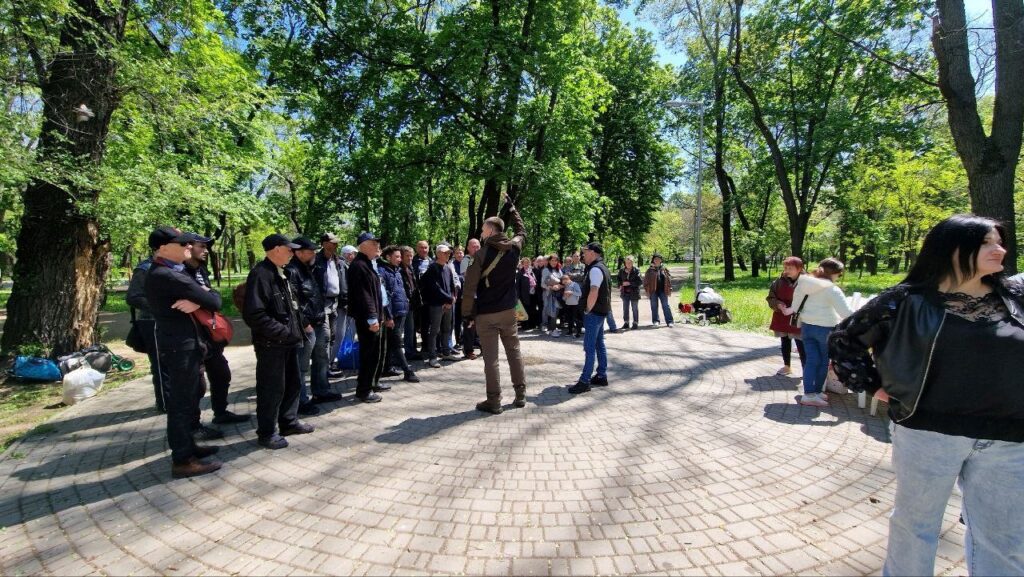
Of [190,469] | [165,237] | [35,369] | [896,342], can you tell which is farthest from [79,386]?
[896,342]

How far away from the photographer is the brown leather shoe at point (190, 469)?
364 centimetres

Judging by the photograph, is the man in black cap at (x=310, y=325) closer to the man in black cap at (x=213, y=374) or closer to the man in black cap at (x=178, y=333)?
the man in black cap at (x=213, y=374)

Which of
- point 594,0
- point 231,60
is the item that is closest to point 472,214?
point 594,0

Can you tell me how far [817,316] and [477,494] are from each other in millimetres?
4553

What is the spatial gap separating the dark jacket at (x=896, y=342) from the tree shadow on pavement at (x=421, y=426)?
3.63 meters

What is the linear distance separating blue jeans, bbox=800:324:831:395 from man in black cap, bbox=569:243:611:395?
241 centimetres

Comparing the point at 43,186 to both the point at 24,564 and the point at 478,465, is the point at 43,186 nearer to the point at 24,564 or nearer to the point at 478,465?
the point at 24,564

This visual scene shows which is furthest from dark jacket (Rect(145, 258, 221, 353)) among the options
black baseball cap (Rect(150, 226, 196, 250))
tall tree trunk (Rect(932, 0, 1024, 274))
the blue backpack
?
tall tree trunk (Rect(932, 0, 1024, 274))

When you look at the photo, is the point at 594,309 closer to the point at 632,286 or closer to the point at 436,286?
the point at 436,286

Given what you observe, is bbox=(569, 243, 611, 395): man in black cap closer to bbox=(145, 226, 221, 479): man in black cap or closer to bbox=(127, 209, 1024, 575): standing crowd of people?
bbox=(127, 209, 1024, 575): standing crowd of people

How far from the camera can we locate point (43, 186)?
Answer: 6.91 m

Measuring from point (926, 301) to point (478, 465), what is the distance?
3.22m

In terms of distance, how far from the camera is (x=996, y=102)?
6789 millimetres

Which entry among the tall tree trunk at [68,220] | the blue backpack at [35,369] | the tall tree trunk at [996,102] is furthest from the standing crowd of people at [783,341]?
the tall tree trunk at [996,102]
